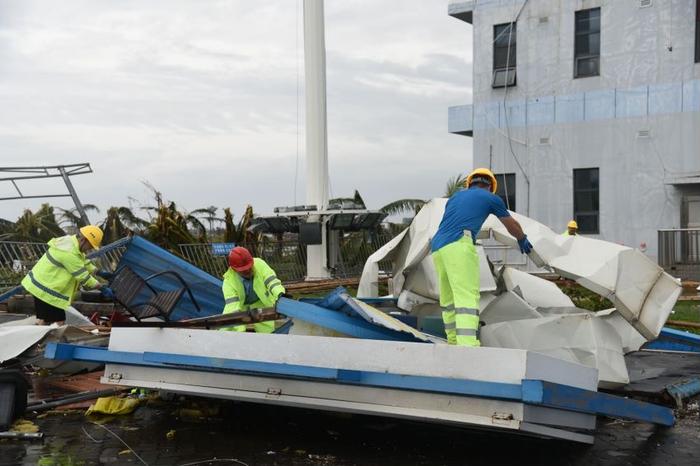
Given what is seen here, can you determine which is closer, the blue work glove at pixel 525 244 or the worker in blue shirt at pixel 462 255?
the worker in blue shirt at pixel 462 255

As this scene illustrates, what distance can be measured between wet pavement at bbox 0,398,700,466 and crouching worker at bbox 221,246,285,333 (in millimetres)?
1078

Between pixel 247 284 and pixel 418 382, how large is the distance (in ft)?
10.5

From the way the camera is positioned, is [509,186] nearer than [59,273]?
No

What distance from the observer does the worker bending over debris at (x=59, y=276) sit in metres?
8.88

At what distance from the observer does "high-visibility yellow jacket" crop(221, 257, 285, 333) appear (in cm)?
778

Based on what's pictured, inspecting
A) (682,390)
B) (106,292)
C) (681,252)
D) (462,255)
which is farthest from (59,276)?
(681,252)

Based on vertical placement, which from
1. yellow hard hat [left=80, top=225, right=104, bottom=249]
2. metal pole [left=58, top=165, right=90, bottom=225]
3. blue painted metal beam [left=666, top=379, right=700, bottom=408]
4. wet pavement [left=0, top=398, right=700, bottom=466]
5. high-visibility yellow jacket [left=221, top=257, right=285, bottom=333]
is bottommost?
wet pavement [left=0, top=398, right=700, bottom=466]

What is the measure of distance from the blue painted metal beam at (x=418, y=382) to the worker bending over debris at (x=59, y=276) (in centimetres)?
268

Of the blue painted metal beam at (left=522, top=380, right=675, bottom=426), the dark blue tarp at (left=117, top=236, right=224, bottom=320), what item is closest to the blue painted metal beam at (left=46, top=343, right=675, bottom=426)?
the blue painted metal beam at (left=522, top=380, right=675, bottom=426)

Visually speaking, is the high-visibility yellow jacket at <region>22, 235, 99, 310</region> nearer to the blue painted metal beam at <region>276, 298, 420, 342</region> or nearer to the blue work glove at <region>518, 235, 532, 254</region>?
the blue painted metal beam at <region>276, 298, 420, 342</region>

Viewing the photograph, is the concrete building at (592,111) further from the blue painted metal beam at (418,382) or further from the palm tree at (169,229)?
the blue painted metal beam at (418,382)

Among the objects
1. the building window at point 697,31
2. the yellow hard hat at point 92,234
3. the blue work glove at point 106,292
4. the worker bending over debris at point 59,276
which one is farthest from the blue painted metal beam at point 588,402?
the building window at point 697,31

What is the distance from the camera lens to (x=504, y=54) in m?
23.4

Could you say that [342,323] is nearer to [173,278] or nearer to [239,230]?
[173,278]
